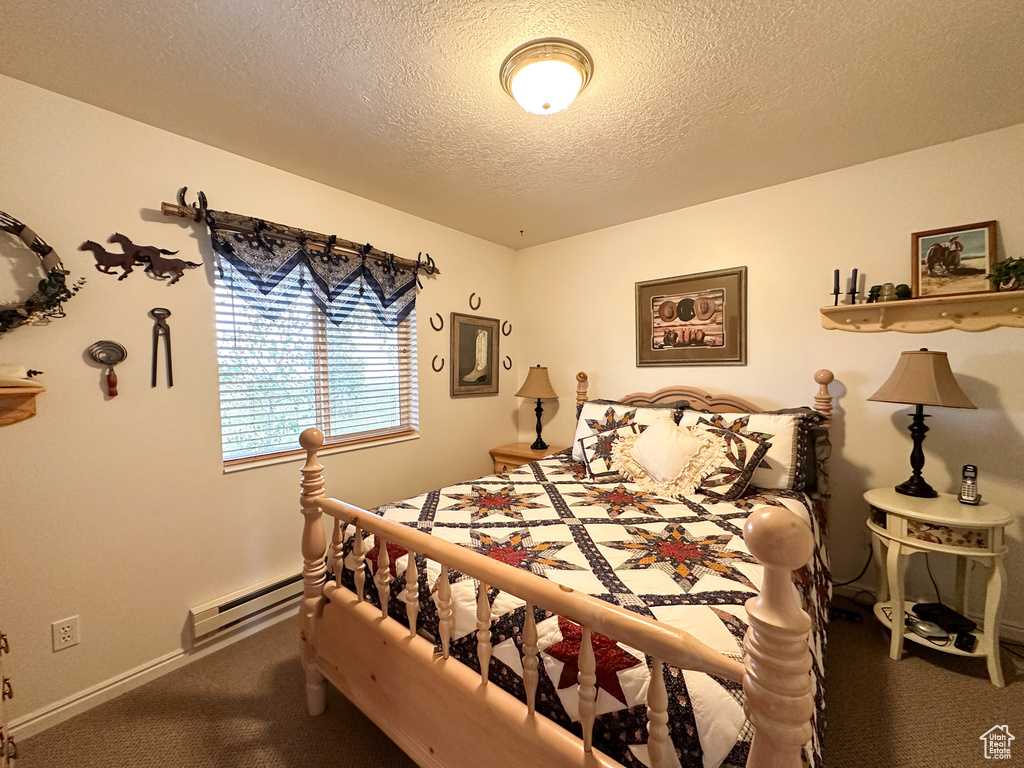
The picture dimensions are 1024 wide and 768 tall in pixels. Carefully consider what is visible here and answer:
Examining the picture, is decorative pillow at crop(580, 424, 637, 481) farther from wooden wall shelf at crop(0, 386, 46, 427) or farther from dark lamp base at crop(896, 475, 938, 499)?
wooden wall shelf at crop(0, 386, 46, 427)

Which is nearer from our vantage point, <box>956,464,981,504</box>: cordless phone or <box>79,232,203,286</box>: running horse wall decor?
<box>79,232,203,286</box>: running horse wall decor

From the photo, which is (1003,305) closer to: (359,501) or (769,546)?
(769,546)

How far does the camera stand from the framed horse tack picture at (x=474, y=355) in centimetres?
313

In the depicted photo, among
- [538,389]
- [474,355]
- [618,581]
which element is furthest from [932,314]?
[474,355]

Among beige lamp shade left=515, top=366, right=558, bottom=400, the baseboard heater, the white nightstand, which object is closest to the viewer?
the white nightstand

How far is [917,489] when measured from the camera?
1905mm

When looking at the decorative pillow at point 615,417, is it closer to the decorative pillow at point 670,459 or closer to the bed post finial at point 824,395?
the decorative pillow at point 670,459

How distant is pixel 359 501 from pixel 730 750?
7.36 ft

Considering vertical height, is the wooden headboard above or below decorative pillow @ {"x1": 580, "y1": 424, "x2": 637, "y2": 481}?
above

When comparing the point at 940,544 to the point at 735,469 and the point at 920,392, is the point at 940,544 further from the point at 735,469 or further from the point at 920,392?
the point at 735,469

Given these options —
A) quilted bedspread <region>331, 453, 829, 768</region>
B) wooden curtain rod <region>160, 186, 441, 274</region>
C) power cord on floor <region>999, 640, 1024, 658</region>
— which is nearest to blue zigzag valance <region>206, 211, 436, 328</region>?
wooden curtain rod <region>160, 186, 441, 274</region>

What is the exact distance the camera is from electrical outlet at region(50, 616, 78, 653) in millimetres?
1565

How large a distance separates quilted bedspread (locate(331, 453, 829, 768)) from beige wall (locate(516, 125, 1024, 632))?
63 cm

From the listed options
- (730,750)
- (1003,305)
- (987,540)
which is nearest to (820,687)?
(730,750)
